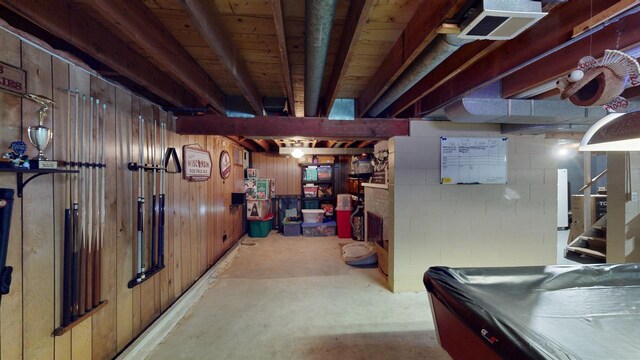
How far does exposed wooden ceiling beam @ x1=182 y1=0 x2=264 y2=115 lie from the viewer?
106 cm

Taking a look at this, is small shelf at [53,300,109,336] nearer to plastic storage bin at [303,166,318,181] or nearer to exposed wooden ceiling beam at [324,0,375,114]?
exposed wooden ceiling beam at [324,0,375,114]

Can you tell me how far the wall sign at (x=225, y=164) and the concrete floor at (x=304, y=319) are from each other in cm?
162

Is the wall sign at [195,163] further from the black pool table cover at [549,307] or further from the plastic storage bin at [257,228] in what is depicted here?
the black pool table cover at [549,307]

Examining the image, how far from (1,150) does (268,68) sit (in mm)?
1613

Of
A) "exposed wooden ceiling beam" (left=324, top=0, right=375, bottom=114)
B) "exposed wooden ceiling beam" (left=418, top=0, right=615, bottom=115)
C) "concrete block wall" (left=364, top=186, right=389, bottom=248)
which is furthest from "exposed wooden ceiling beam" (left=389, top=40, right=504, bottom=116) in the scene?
"concrete block wall" (left=364, top=186, right=389, bottom=248)

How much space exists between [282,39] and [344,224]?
15.8ft

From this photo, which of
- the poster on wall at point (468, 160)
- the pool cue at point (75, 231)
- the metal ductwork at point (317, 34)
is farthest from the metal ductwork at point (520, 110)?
the pool cue at point (75, 231)

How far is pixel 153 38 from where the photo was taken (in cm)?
135

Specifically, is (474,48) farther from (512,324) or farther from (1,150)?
(1,150)

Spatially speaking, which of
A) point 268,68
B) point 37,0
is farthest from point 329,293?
point 37,0

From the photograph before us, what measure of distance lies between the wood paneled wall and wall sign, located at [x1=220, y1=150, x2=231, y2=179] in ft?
7.01

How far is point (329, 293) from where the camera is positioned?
2943 mm

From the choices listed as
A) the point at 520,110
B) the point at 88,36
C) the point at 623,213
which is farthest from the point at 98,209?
the point at 623,213

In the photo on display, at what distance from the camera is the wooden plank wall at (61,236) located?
1201 millimetres
